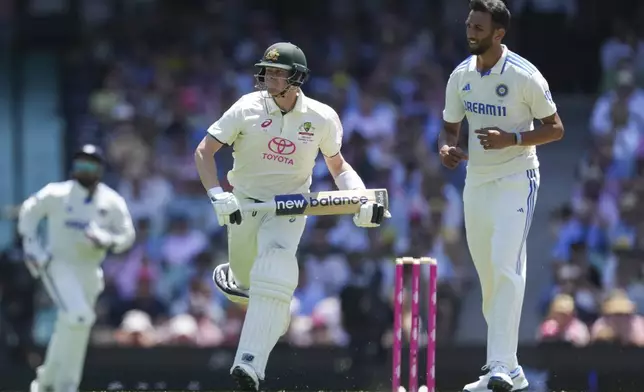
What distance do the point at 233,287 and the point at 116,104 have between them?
18.6ft

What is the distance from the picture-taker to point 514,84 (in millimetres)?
6695

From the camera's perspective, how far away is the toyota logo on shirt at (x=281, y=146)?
7070 mm

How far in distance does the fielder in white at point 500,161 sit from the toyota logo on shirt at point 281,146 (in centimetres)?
76

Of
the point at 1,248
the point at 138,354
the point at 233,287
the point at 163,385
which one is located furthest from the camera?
the point at 1,248

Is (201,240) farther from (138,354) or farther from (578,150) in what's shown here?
(578,150)

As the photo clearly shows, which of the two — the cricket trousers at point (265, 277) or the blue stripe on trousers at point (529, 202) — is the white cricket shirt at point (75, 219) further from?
the blue stripe on trousers at point (529, 202)

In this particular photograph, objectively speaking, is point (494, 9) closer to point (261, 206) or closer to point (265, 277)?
point (261, 206)

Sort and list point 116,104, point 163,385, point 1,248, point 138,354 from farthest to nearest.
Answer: point 116,104, point 1,248, point 138,354, point 163,385

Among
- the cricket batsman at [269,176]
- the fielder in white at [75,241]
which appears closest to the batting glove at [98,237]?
the fielder in white at [75,241]

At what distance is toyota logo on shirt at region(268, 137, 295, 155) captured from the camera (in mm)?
7070

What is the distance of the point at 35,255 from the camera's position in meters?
8.99

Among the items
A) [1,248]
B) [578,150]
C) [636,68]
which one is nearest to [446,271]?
[578,150]

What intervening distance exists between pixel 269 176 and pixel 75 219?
8.61ft

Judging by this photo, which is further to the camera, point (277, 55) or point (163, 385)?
point (163, 385)
